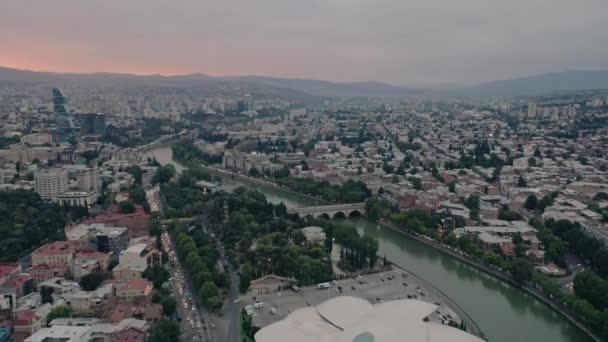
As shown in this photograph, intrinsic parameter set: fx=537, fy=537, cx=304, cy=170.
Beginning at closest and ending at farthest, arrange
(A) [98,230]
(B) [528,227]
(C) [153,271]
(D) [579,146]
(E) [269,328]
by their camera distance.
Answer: (E) [269,328]
(C) [153,271]
(A) [98,230]
(B) [528,227]
(D) [579,146]

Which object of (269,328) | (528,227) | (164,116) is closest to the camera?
(269,328)

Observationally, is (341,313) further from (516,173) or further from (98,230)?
(516,173)

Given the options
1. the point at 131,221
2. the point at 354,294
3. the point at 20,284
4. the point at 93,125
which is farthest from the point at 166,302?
the point at 93,125

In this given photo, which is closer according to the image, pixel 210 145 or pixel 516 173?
pixel 516 173

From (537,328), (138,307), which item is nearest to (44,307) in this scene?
(138,307)

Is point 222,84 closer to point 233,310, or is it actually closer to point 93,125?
point 93,125

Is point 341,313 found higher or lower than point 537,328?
higher
